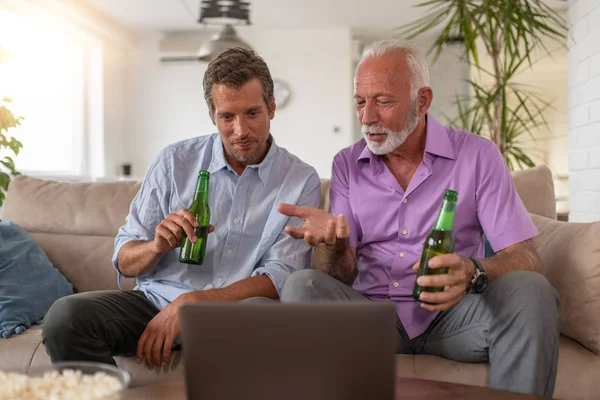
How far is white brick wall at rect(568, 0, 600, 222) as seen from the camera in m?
2.73

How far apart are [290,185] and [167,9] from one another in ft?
17.9

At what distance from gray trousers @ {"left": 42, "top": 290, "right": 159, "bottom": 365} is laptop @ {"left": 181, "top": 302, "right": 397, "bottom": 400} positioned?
3.05ft

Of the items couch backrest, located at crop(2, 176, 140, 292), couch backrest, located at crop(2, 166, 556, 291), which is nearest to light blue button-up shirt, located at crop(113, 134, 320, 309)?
couch backrest, located at crop(2, 166, 556, 291)

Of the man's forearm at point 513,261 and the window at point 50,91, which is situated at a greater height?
the window at point 50,91

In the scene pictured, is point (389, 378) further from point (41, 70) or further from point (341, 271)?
point (41, 70)

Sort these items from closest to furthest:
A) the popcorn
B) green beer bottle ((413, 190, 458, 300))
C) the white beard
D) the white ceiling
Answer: the popcorn → green beer bottle ((413, 190, 458, 300)) → the white beard → the white ceiling

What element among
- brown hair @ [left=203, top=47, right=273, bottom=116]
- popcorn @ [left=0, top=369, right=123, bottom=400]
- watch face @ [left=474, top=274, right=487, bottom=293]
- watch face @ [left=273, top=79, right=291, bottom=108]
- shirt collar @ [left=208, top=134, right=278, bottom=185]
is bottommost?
watch face @ [left=474, top=274, right=487, bottom=293]

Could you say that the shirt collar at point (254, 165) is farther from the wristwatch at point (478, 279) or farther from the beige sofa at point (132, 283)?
the wristwatch at point (478, 279)

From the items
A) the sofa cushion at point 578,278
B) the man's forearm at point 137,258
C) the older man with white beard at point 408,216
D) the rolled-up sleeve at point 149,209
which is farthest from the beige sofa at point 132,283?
the rolled-up sleeve at point 149,209

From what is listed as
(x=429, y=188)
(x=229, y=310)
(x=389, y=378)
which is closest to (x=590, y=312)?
(x=429, y=188)

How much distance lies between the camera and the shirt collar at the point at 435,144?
1.86 m

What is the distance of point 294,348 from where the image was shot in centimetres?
79

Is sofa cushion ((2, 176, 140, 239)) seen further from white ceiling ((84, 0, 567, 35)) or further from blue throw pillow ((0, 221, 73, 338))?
white ceiling ((84, 0, 567, 35))

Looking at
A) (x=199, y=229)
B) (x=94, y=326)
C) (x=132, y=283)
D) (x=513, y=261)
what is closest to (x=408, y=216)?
(x=513, y=261)
